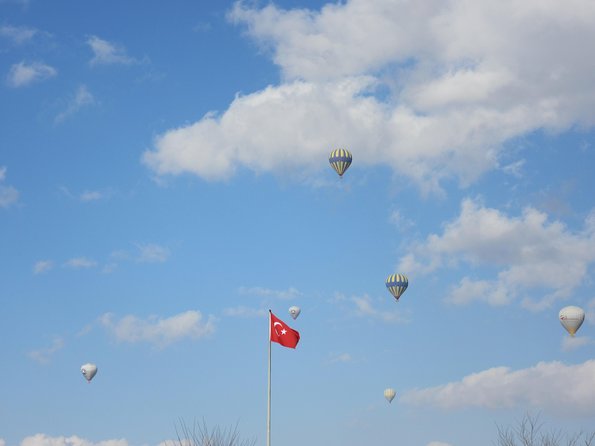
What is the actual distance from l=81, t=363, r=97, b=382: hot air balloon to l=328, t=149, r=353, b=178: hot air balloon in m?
46.4

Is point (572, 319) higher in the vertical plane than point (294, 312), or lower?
lower

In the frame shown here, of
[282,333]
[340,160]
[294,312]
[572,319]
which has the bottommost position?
[282,333]

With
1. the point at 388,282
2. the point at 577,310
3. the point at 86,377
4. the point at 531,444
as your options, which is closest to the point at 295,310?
the point at 388,282

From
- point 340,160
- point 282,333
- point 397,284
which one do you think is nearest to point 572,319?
point 397,284

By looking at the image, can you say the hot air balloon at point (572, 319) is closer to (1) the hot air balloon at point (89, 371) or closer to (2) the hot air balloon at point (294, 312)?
(2) the hot air balloon at point (294, 312)

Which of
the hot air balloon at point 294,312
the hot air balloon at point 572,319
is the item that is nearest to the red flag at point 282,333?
the hot air balloon at point 572,319

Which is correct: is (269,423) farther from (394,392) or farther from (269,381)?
(394,392)

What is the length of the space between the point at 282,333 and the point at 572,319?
61439mm

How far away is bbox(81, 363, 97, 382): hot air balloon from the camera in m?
145

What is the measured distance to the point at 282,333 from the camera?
74.6m

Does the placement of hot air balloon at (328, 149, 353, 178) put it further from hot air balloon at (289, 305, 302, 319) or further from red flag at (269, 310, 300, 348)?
red flag at (269, 310, 300, 348)

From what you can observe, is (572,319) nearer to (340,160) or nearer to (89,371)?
(340,160)

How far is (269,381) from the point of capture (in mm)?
73875

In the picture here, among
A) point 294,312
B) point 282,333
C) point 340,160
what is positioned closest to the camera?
point 282,333
